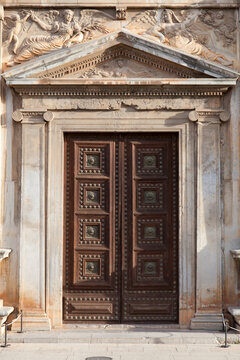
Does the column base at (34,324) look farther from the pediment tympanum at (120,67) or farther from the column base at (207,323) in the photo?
the pediment tympanum at (120,67)

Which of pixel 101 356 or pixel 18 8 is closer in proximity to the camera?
pixel 101 356

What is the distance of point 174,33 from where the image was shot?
28.9ft

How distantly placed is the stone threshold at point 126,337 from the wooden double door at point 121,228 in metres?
0.41

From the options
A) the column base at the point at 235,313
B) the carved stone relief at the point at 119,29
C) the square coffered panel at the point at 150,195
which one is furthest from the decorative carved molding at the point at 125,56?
the column base at the point at 235,313

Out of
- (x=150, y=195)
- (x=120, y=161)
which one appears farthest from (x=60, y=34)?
(x=150, y=195)

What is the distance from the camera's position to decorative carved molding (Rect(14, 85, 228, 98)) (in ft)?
28.2

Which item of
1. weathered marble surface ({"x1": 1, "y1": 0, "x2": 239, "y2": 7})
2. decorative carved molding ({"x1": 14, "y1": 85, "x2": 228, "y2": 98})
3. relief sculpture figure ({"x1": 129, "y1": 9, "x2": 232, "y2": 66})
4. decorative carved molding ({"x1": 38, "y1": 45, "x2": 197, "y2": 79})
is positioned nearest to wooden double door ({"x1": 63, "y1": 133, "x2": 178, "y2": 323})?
decorative carved molding ({"x1": 14, "y1": 85, "x2": 228, "y2": 98})

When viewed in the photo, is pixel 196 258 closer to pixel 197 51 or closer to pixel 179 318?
pixel 179 318

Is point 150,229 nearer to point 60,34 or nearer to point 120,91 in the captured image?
point 120,91

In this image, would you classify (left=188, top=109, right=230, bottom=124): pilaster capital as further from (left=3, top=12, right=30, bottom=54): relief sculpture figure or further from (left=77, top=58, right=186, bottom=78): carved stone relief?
(left=3, top=12, right=30, bottom=54): relief sculpture figure

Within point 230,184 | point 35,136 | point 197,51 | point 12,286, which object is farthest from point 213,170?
point 12,286

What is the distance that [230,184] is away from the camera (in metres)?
8.66

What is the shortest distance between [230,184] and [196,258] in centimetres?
120

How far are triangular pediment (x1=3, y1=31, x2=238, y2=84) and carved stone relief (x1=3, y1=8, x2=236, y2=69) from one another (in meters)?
0.23
